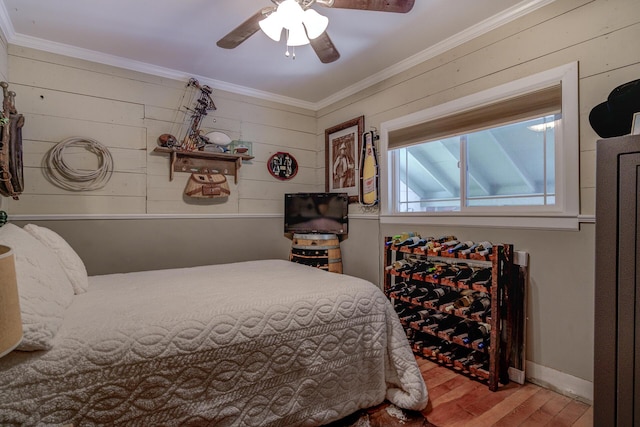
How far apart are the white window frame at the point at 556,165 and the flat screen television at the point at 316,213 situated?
92 centimetres

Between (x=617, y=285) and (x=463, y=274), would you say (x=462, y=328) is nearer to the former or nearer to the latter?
(x=463, y=274)

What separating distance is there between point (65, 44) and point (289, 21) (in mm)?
1982

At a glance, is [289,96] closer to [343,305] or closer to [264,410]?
[343,305]

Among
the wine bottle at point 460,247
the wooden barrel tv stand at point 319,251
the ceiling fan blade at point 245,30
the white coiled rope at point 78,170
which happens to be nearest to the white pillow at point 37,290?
the white coiled rope at point 78,170

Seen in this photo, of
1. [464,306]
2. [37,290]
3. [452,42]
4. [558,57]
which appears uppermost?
[452,42]

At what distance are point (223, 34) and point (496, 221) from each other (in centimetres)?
237

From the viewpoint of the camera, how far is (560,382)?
6.00ft

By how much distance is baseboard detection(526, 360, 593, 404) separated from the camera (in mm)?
1734

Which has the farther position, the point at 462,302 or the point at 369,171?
the point at 369,171

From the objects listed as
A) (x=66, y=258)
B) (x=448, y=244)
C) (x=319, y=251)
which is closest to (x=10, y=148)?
(x=66, y=258)

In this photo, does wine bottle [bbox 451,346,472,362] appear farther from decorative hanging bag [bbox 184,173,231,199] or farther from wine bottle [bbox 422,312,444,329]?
decorative hanging bag [bbox 184,173,231,199]

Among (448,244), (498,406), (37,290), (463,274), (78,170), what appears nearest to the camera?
(37,290)

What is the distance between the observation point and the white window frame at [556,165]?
1776 mm

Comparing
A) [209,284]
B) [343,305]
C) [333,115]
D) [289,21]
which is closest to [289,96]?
[333,115]
